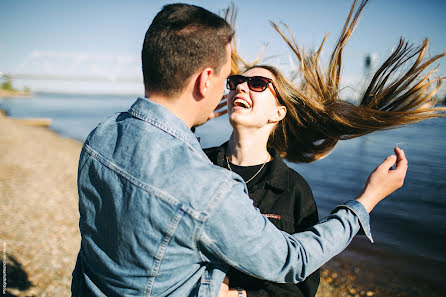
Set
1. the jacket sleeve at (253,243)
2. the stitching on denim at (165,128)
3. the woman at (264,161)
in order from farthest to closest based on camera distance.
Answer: the woman at (264,161)
the stitching on denim at (165,128)
the jacket sleeve at (253,243)

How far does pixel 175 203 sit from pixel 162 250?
0.22m

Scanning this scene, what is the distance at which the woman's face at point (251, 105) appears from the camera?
2.63 m

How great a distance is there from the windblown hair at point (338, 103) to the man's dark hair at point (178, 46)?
132 centimetres

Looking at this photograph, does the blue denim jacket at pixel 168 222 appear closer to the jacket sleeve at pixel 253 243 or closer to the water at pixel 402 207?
the jacket sleeve at pixel 253 243

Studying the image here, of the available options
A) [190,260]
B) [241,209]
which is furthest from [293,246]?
[190,260]

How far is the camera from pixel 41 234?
5.22m

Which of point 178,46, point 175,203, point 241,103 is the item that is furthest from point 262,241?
point 241,103

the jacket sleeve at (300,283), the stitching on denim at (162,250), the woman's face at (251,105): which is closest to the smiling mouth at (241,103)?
the woman's face at (251,105)

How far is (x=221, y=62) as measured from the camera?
65.6 inches

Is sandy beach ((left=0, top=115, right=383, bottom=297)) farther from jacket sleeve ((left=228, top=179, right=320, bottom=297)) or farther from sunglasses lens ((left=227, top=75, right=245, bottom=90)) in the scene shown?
sunglasses lens ((left=227, top=75, right=245, bottom=90))

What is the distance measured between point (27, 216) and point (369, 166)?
10.6 metres

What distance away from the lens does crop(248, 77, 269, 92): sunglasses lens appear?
2.67m

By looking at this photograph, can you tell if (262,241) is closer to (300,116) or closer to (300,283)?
(300,283)

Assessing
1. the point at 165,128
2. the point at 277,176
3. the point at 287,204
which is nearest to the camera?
the point at 165,128
